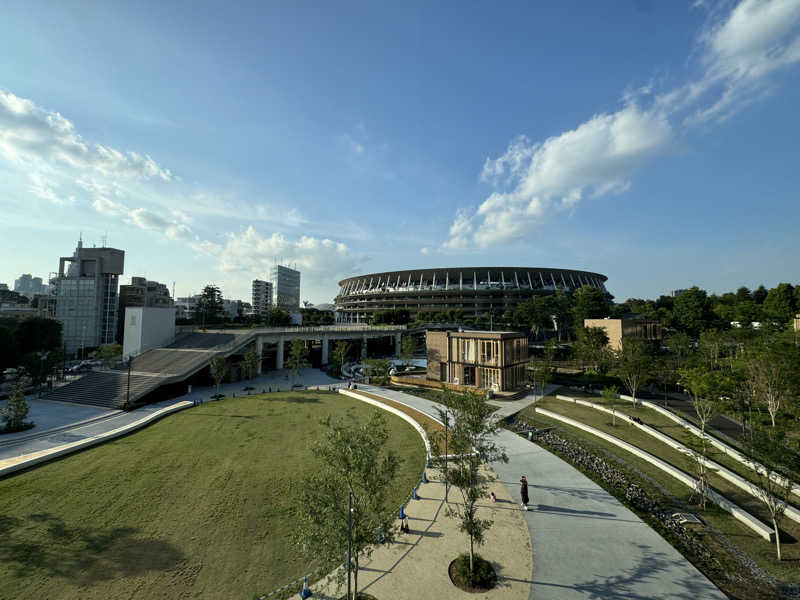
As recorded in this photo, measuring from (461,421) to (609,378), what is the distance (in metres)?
36.8

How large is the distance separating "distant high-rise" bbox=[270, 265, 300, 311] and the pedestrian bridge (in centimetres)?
12215

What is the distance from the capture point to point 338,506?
9898mm

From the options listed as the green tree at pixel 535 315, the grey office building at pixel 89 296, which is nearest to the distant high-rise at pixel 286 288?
the grey office building at pixel 89 296

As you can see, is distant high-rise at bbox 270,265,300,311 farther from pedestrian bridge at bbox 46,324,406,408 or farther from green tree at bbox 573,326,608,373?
green tree at bbox 573,326,608,373

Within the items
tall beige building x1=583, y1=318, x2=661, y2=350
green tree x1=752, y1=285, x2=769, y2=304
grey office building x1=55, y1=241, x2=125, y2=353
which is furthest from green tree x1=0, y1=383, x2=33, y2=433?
green tree x1=752, y1=285, x2=769, y2=304

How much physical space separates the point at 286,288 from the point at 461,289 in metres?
110

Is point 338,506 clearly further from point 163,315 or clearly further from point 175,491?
point 163,315

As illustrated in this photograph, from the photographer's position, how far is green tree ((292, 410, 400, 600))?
9609 millimetres

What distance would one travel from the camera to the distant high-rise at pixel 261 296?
573ft

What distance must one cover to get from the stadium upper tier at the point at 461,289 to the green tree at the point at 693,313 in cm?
4081

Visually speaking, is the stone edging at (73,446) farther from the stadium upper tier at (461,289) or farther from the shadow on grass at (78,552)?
the stadium upper tier at (461,289)

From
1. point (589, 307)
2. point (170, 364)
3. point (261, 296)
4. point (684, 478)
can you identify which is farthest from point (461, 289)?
point (261, 296)

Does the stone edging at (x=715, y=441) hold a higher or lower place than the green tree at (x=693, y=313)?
lower

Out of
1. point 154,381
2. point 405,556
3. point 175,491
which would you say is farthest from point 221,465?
point 154,381
